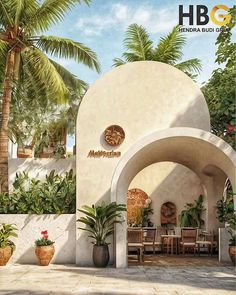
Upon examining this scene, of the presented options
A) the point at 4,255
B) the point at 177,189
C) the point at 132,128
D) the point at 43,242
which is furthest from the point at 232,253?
the point at 4,255

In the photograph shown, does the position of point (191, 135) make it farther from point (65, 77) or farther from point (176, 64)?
point (176, 64)

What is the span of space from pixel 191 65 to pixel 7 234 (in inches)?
550

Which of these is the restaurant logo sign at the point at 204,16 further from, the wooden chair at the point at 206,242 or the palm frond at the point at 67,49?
the wooden chair at the point at 206,242

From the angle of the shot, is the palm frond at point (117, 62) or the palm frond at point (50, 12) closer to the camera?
the palm frond at point (50, 12)

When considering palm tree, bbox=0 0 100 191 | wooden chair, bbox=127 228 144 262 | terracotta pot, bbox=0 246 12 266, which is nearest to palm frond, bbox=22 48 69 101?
palm tree, bbox=0 0 100 191

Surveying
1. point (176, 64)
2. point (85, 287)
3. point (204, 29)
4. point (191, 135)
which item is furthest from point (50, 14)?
point (85, 287)

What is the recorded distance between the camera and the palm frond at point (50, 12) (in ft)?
51.0

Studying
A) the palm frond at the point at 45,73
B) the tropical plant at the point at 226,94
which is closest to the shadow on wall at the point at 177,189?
the tropical plant at the point at 226,94

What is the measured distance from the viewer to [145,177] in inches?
757

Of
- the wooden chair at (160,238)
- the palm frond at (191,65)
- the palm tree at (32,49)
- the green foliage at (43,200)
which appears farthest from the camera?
the palm frond at (191,65)

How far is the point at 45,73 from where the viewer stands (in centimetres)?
1608

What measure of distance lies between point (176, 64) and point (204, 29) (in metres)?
7.44

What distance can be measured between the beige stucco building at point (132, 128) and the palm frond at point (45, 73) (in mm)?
2786

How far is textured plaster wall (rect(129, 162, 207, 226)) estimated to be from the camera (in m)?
19.0
